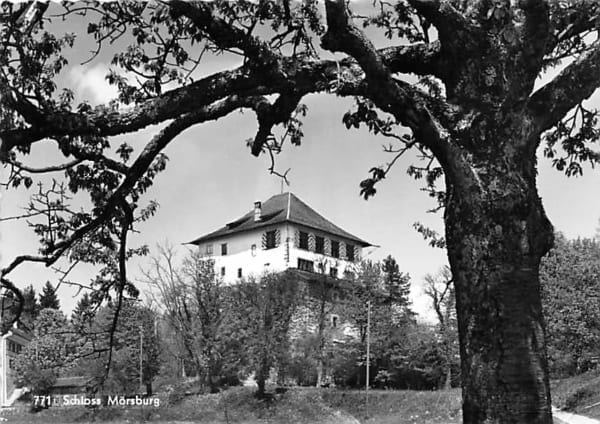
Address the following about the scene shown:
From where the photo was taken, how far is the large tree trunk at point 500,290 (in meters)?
1.77

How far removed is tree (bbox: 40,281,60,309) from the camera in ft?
8.96

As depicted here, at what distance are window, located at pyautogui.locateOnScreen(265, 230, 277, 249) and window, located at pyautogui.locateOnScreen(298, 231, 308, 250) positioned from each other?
1.28ft

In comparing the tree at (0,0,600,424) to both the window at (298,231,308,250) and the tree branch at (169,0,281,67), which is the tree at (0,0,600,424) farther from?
the window at (298,231,308,250)

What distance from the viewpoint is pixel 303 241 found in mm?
11945

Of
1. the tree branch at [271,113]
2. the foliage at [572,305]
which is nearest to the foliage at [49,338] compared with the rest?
the tree branch at [271,113]

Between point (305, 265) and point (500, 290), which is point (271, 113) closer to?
point (500, 290)

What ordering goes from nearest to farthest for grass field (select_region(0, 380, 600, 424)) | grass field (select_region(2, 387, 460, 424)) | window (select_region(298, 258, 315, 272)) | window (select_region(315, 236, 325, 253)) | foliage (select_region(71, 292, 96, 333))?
foliage (select_region(71, 292, 96, 333)), window (select_region(315, 236, 325, 253)), window (select_region(298, 258, 315, 272)), grass field (select_region(0, 380, 600, 424)), grass field (select_region(2, 387, 460, 424))

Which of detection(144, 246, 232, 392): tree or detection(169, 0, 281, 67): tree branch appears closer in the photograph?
detection(169, 0, 281, 67): tree branch

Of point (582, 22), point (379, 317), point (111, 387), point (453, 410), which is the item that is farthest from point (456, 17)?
point (379, 317)

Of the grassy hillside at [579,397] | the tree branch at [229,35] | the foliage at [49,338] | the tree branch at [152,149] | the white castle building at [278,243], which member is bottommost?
the grassy hillside at [579,397]

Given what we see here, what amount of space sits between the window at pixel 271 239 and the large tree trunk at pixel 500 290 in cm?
883

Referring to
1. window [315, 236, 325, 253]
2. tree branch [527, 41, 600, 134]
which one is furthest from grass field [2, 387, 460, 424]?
tree branch [527, 41, 600, 134]

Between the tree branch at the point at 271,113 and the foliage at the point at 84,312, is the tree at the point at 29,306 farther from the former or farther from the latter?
the tree branch at the point at 271,113

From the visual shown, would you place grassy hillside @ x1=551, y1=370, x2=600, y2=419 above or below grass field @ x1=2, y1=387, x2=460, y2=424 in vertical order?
above
